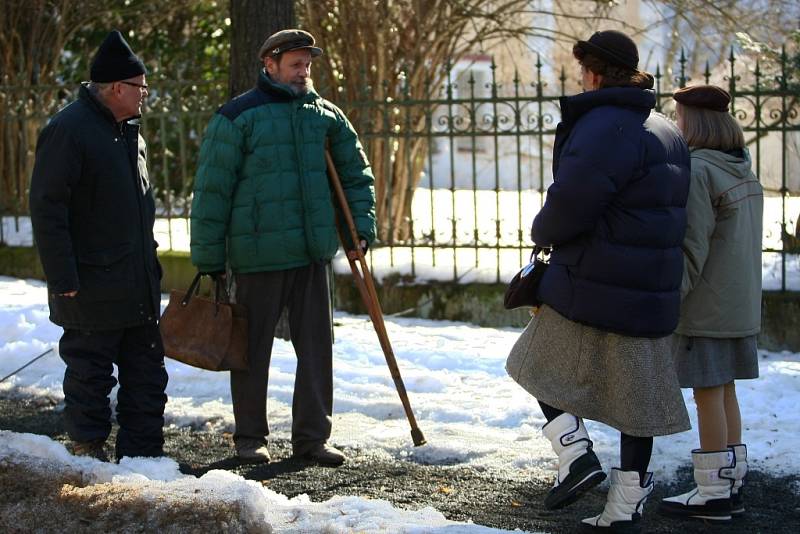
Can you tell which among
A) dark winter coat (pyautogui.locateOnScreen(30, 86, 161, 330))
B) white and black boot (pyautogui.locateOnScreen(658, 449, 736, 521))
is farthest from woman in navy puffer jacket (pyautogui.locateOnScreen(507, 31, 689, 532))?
dark winter coat (pyautogui.locateOnScreen(30, 86, 161, 330))

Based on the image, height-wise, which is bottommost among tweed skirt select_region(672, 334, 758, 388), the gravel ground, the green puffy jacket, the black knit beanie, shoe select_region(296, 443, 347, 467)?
the gravel ground

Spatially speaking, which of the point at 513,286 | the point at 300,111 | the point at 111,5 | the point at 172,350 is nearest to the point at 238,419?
the point at 172,350

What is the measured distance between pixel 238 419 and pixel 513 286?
1862 mm

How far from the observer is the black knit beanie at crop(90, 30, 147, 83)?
5.31 metres

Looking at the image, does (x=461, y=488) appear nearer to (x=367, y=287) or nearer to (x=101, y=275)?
(x=367, y=287)

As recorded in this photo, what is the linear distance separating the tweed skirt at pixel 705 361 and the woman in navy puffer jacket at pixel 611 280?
0.35m

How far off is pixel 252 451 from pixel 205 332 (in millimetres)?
612

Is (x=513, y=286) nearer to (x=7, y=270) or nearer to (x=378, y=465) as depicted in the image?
(x=378, y=465)

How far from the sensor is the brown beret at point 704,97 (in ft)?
15.2

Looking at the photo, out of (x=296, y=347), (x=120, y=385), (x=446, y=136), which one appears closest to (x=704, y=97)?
(x=296, y=347)

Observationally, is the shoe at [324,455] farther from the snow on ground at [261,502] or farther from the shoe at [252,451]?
the snow on ground at [261,502]

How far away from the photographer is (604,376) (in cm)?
434

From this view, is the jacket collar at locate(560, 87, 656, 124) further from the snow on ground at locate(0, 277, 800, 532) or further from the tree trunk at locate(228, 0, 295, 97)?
the tree trunk at locate(228, 0, 295, 97)

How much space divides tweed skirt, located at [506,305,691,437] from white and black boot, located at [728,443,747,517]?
57 cm
